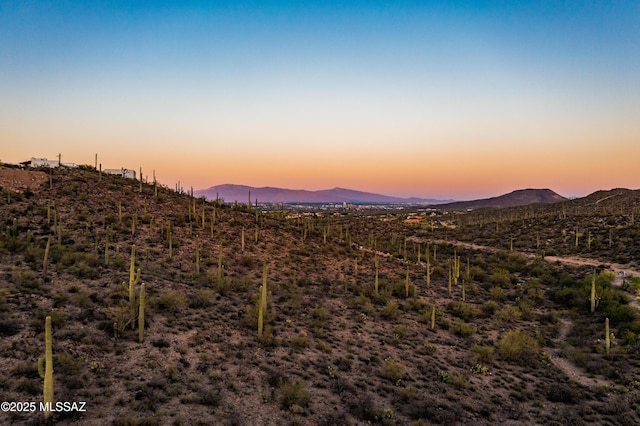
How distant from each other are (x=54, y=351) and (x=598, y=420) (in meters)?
14.3

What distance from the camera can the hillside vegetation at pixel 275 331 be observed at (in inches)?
353

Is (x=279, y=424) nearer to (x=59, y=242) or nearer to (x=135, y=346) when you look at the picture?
(x=135, y=346)

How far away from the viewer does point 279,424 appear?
27.3ft

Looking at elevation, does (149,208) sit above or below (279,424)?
above

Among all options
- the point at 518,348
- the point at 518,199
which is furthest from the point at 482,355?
the point at 518,199

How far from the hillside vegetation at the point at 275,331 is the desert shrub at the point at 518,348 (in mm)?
75

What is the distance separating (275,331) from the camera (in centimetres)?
1354

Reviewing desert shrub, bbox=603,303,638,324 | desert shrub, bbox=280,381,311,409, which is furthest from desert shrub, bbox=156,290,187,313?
desert shrub, bbox=603,303,638,324

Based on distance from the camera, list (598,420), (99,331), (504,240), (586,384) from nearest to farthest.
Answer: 1. (598,420)
2. (99,331)
3. (586,384)
4. (504,240)

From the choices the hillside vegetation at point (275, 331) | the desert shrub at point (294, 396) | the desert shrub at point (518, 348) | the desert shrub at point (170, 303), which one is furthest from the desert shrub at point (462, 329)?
the desert shrub at point (170, 303)

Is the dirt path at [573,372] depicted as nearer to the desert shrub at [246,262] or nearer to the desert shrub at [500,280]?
the desert shrub at [500,280]

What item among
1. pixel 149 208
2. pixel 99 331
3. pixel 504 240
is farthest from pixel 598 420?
pixel 504 240

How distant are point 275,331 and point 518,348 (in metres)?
9.22

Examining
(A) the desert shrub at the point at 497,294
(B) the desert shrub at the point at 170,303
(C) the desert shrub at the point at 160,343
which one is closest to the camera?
(C) the desert shrub at the point at 160,343
